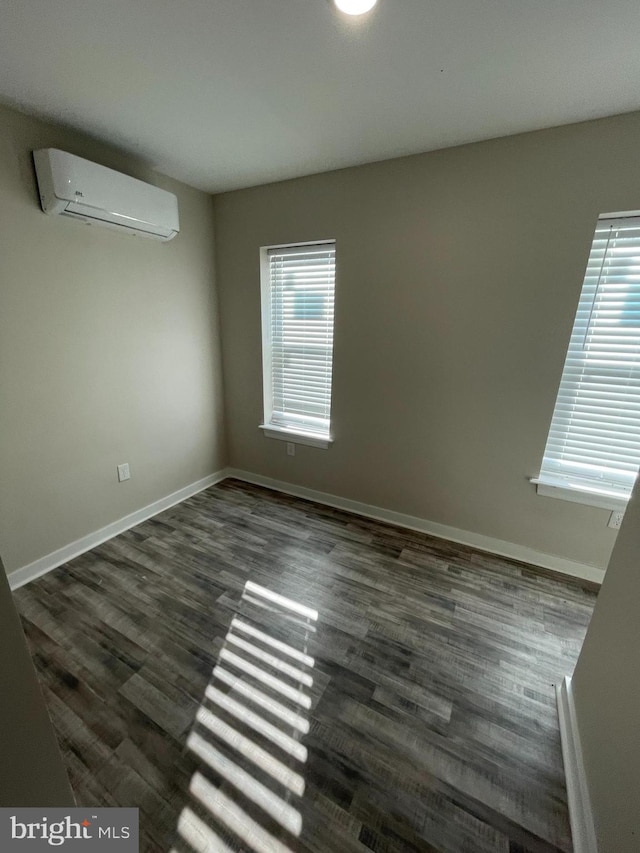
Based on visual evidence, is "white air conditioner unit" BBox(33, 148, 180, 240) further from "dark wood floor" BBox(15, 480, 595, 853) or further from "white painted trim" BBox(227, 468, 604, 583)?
"white painted trim" BBox(227, 468, 604, 583)

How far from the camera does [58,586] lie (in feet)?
6.19

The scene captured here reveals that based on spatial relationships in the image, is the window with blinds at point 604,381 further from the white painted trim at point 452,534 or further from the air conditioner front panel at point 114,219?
the air conditioner front panel at point 114,219

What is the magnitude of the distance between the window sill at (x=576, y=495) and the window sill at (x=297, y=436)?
1455mm

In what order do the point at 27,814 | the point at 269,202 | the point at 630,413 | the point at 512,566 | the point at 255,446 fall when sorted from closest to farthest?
1. the point at 27,814
2. the point at 630,413
3. the point at 512,566
4. the point at 269,202
5. the point at 255,446

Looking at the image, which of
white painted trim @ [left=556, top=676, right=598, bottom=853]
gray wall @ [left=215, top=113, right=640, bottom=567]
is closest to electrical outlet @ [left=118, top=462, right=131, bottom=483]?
gray wall @ [left=215, top=113, right=640, bottom=567]

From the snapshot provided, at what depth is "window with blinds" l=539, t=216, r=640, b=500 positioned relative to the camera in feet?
5.61

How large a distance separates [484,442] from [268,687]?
1.78 meters

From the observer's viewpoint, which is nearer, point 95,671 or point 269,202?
point 95,671

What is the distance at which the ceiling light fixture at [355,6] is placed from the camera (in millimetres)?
1013

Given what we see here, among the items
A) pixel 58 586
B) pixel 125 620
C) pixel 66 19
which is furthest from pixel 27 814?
pixel 66 19

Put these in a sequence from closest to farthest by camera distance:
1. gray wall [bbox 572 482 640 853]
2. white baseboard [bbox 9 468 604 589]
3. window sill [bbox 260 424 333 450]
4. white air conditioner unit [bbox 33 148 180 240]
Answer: gray wall [bbox 572 482 640 853]
white air conditioner unit [bbox 33 148 180 240]
white baseboard [bbox 9 468 604 589]
window sill [bbox 260 424 333 450]

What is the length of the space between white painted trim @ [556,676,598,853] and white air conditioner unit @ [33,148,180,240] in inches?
123

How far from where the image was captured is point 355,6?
1.03 metres

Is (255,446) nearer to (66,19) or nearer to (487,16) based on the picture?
(66,19)
